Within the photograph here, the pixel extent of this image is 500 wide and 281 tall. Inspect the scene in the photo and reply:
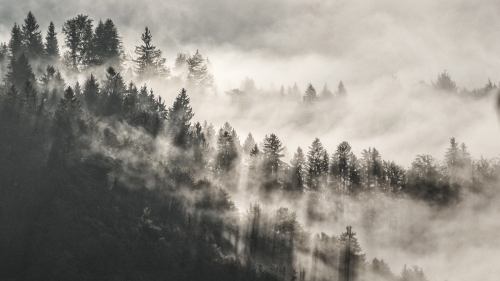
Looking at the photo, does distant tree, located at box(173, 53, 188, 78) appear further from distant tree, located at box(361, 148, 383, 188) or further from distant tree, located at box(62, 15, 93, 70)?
distant tree, located at box(361, 148, 383, 188)

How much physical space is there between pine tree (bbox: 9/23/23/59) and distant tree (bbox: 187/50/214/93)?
37444mm

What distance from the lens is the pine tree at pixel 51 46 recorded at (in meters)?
82.8

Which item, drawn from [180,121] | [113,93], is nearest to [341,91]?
[180,121]

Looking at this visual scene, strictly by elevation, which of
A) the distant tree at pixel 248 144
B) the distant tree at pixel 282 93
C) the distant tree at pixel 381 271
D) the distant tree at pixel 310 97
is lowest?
the distant tree at pixel 381 271

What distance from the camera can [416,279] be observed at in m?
62.8

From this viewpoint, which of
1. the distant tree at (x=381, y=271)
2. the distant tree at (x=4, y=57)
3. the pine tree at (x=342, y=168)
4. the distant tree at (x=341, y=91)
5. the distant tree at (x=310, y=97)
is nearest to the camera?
the distant tree at (x=381, y=271)

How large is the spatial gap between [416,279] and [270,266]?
79.7 ft

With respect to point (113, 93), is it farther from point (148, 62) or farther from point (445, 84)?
point (445, 84)

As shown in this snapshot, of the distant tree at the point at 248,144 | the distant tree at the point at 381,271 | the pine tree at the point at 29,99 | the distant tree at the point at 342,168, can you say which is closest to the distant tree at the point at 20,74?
the pine tree at the point at 29,99

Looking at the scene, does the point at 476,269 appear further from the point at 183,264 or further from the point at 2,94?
the point at 2,94

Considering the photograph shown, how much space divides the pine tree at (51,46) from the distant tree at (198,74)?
31142 mm

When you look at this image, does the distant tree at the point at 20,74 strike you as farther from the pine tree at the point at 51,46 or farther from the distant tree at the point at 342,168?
the distant tree at the point at 342,168

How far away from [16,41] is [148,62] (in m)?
26.8

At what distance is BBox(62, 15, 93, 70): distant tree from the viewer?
8238 cm
